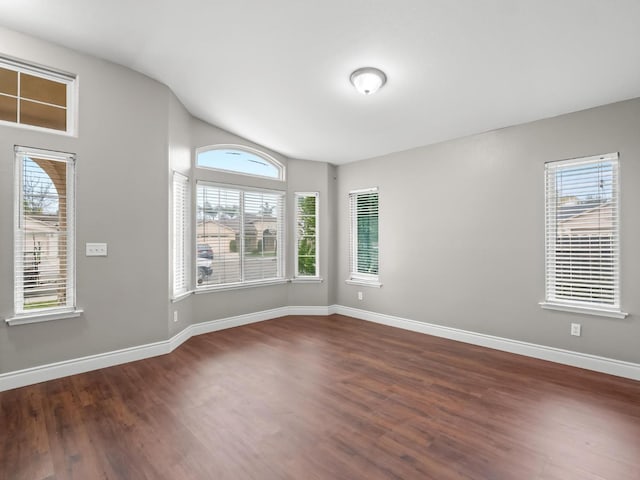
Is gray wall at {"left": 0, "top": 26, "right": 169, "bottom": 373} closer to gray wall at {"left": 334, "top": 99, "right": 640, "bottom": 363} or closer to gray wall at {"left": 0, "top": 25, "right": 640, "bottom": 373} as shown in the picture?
gray wall at {"left": 0, "top": 25, "right": 640, "bottom": 373}

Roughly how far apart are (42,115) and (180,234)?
182 centimetres

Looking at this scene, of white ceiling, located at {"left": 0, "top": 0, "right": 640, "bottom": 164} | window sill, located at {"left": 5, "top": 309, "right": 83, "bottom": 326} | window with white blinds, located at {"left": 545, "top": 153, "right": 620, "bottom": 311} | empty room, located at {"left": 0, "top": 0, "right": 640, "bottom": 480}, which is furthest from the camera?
window with white blinds, located at {"left": 545, "top": 153, "right": 620, "bottom": 311}

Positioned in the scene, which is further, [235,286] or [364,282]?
[364,282]

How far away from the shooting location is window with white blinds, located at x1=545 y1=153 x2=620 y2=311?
3.32 meters

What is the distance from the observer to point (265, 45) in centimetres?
291

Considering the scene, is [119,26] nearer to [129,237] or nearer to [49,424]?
[129,237]

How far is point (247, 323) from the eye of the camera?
5148 millimetres

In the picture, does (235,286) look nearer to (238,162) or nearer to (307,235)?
(307,235)

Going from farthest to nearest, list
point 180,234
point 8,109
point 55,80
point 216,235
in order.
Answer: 1. point 216,235
2. point 180,234
3. point 55,80
4. point 8,109

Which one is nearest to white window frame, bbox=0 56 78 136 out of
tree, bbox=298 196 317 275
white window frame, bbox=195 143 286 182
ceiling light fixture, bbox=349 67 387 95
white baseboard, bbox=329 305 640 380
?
white window frame, bbox=195 143 286 182

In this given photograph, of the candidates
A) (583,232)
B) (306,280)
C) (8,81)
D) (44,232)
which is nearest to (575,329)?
(583,232)

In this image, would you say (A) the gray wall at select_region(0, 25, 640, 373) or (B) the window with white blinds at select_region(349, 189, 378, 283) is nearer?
(A) the gray wall at select_region(0, 25, 640, 373)

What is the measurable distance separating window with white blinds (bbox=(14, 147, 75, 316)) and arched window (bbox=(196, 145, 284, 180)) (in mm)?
1767

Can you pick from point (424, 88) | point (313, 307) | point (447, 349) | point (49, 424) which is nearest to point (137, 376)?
point (49, 424)
